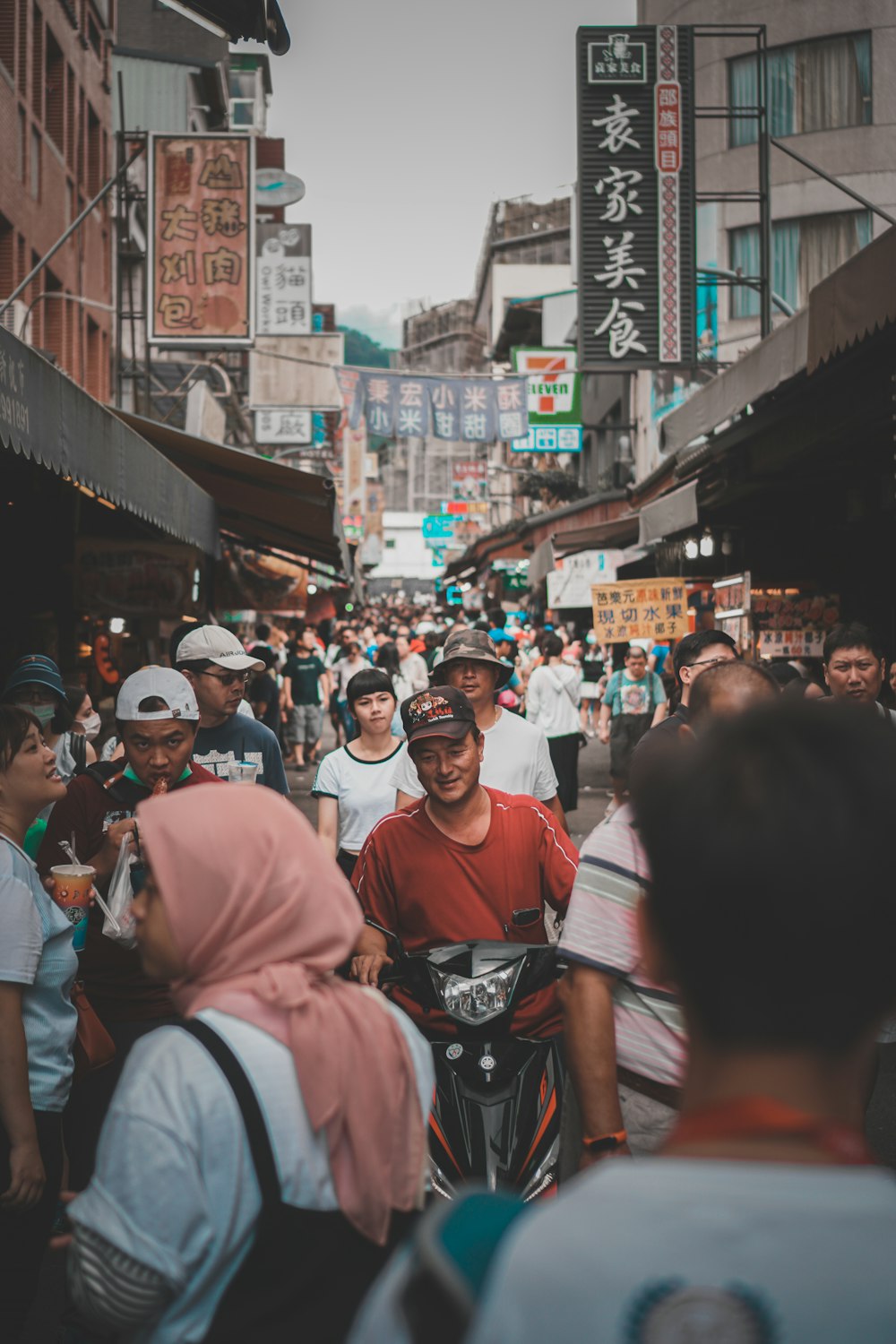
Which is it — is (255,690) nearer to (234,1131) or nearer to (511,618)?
(234,1131)

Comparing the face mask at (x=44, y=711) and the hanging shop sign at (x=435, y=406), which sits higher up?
the hanging shop sign at (x=435, y=406)

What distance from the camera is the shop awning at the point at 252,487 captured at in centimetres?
1236

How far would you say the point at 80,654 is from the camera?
44.1 ft

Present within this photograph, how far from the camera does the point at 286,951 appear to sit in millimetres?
2029

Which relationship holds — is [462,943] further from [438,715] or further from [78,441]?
[78,441]

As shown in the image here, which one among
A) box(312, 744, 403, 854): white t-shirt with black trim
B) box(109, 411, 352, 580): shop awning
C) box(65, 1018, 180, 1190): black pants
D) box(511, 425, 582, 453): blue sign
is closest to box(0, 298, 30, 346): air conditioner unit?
box(109, 411, 352, 580): shop awning

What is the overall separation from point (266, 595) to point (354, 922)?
18370 millimetres

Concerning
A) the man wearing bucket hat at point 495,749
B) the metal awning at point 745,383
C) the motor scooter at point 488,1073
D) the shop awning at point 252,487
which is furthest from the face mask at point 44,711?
the shop awning at point 252,487

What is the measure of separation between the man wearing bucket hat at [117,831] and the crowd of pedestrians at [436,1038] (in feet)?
0.03

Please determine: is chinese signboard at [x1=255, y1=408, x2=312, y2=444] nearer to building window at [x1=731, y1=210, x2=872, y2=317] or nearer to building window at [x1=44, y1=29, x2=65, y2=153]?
building window at [x1=44, y1=29, x2=65, y2=153]

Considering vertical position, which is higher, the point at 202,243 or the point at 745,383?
the point at 202,243

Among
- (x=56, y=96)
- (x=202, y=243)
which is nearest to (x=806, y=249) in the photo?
(x=56, y=96)

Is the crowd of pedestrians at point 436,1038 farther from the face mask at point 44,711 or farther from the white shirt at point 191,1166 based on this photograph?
the face mask at point 44,711

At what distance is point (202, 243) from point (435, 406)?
10.0 m
